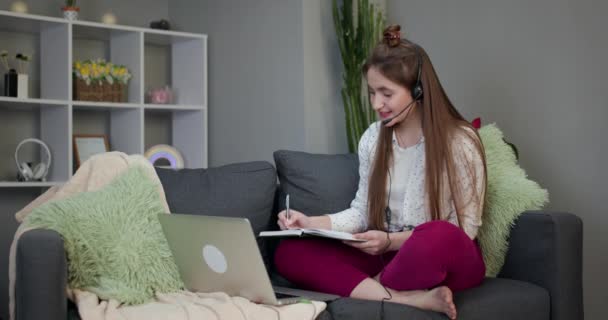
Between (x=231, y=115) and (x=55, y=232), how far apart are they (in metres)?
2.47

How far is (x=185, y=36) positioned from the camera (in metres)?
4.38

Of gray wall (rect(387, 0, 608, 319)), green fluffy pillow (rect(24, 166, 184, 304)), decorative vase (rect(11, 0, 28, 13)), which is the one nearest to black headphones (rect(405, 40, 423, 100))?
green fluffy pillow (rect(24, 166, 184, 304))

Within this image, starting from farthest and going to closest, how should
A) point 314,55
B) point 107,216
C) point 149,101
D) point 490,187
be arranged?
point 149,101 < point 314,55 < point 490,187 < point 107,216

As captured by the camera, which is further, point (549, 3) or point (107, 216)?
point (549, 3)

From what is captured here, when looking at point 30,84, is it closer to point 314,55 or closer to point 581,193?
point 314,55

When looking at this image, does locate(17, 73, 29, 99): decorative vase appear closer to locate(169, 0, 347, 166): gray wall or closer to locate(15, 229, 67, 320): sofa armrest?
locate(169, 0, 347, 166): gray wall

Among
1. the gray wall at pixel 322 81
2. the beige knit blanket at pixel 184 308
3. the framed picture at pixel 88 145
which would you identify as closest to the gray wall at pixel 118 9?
the framed picture at pixel 88 145

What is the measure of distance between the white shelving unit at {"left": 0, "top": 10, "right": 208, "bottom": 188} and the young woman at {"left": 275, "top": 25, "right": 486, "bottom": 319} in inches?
73.6

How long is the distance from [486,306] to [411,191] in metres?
0.45

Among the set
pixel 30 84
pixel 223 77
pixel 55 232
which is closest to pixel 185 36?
pixel 223 77

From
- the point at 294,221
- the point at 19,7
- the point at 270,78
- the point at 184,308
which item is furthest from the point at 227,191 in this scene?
the point at 19,7

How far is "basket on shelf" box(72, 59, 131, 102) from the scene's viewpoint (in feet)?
13.2

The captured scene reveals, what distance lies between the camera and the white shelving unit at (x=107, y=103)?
12.9ft

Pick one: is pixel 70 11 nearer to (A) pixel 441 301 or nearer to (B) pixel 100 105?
(B) pixel 100 105
